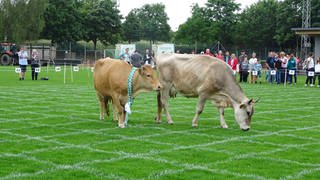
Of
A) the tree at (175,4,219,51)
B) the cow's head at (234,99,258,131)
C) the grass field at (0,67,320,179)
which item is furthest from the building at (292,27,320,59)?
the tree at (175,4,219,51)

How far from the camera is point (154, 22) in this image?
121188 mm

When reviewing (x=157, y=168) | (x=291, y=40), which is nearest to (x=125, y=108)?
(x=157, y=168)

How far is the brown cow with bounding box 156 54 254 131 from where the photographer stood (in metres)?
12.9

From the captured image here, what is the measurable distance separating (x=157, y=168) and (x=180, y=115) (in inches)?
284

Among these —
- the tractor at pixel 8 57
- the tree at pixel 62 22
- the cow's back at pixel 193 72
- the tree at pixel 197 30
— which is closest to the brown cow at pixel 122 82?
the cow's back at pixel 193 72

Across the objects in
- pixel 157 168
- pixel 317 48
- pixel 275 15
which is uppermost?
pixel 275 15

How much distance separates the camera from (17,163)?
8.73 metres

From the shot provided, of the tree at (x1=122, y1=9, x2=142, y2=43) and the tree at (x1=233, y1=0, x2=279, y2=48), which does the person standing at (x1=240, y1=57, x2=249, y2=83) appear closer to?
the tree at (x1=233, y1=0, x2=279, y2=48)

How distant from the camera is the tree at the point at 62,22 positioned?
7938 centimetres

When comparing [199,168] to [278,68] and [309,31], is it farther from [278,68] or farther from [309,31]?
[309,31]

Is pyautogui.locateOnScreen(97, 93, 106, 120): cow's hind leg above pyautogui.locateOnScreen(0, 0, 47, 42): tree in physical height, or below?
below

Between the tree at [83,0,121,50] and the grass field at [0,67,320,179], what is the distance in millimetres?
70098

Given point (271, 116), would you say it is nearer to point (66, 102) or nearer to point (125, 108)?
point (125, 108)

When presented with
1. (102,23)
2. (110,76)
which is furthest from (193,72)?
(102,23)
